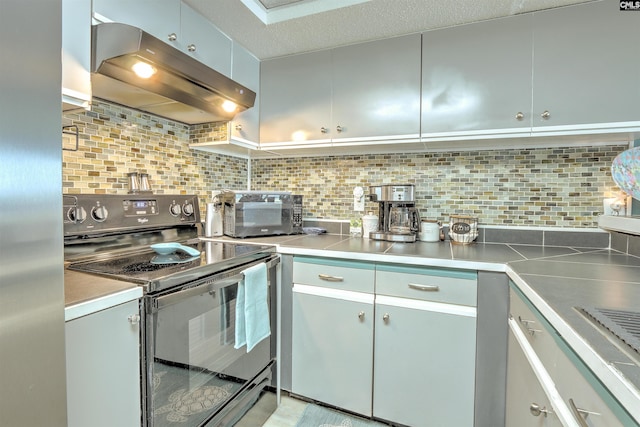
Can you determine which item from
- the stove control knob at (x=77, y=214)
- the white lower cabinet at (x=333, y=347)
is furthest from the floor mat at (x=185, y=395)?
the stove control knob at (x=77, y=214)

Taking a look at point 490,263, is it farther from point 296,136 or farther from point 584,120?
point 296,136

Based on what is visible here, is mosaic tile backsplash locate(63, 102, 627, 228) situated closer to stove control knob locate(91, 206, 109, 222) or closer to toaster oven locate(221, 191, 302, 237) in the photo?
stove control knob locate(91, 206, 109, 222)

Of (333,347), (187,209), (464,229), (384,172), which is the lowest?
(333,347)

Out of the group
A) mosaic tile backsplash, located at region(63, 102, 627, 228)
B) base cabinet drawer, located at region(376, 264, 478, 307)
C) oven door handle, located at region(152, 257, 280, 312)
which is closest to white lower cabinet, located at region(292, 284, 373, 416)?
base cabinet drawer, located at region(376, 264, 478, 307)

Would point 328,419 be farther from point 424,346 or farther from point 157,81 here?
point 157,81

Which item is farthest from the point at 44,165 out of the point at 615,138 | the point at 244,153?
the point at 615,138

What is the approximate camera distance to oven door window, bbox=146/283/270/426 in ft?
3.26

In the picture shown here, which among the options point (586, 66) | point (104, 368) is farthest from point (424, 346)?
point (586, 66)

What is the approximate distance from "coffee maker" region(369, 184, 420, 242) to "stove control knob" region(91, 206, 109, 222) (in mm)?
1371

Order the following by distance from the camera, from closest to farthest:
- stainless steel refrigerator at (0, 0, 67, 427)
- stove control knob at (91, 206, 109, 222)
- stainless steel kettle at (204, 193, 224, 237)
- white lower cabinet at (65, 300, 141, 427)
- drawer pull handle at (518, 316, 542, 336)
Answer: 1. stainless steel refrigerator at (0, 0, 67, 427)
2. white lower cabinet at (65, 300, 141, 427)
3. drawer pull handle at (518, 316, 542, 336)
4. stove control knob at (91, 206, 109, 222)
5. stainless steel kettle at (204, 193, 224, 237)

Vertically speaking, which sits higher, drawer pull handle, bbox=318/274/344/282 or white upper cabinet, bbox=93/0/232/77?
white upper cabinet, bbox=93/0/232/77

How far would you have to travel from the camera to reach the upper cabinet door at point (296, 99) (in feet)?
6.51

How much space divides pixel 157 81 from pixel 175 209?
0.69 metres

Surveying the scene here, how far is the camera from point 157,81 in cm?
133
